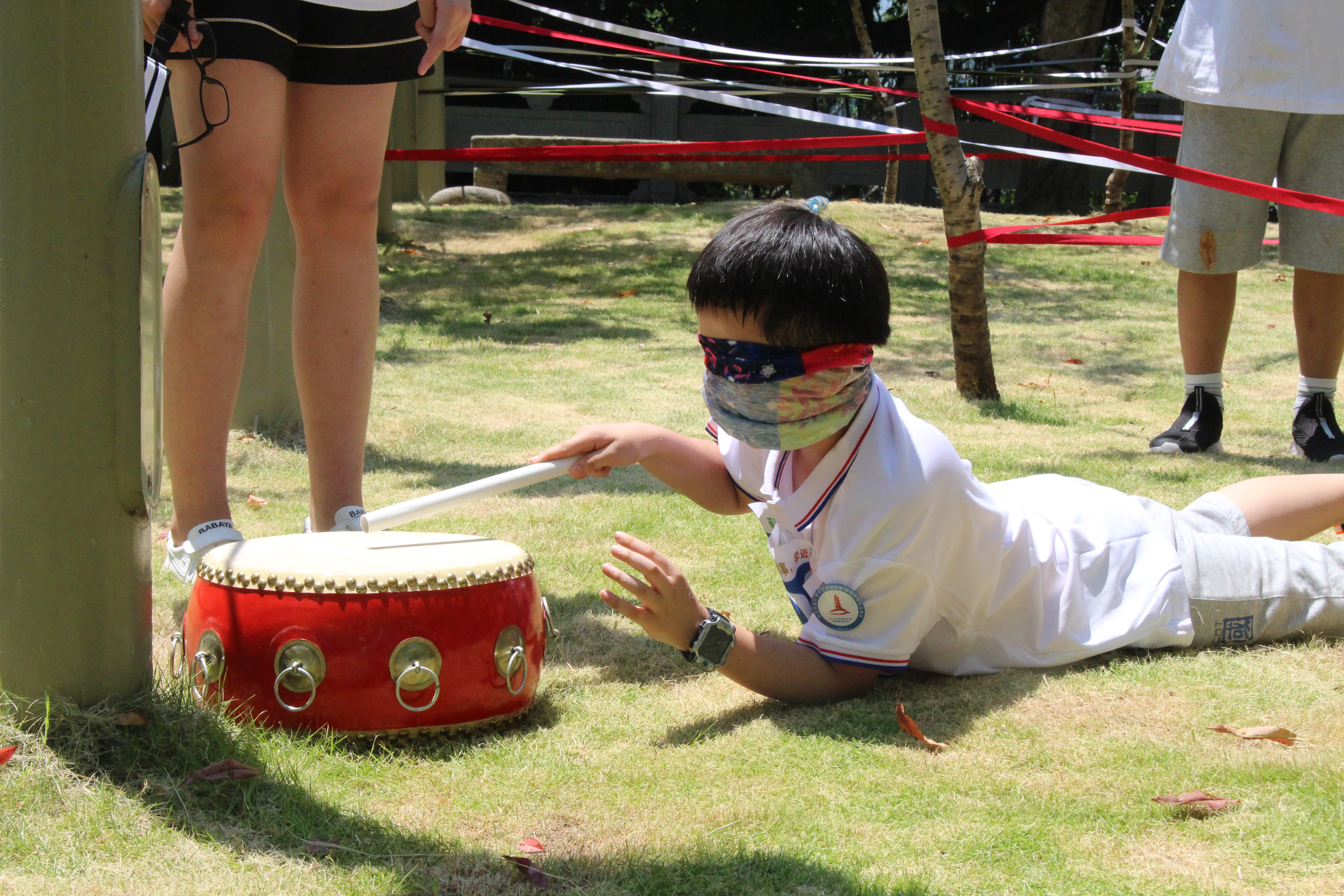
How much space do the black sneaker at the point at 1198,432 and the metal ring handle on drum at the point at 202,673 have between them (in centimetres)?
317

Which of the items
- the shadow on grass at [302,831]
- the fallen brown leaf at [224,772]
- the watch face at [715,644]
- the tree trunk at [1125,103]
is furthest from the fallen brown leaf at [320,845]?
the tree trunk at [1125,103]

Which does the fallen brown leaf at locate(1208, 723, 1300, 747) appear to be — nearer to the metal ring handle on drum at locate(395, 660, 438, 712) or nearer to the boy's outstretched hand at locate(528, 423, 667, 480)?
the boy's outstretched hand at locate(528, 423, 667, 480)

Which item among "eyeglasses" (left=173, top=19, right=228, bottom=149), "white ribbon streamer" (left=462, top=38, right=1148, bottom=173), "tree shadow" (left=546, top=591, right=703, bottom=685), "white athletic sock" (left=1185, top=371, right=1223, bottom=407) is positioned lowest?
"tree shadow" (left=546, top=591, right=703, bottom=685)

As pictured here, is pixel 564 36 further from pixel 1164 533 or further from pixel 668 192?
pixel 668 192

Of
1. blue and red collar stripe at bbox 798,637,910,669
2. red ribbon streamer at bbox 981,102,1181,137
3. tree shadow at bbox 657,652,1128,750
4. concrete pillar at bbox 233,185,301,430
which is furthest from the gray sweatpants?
concrete pillar at bbox 233,185,301,430

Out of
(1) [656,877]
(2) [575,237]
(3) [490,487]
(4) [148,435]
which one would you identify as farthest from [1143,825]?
(2) [575,237]

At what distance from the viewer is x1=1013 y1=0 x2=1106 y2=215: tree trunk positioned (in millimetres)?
13398

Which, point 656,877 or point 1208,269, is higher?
point 1208,269

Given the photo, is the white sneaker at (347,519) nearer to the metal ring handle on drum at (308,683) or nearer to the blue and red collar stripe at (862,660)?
the metal ring handle on drum at (308,683)

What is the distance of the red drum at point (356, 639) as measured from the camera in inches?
70.1

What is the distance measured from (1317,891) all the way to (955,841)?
41 cm

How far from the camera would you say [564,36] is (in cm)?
594

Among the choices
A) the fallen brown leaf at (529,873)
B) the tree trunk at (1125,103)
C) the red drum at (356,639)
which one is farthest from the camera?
the tree trunk at (1125,103)

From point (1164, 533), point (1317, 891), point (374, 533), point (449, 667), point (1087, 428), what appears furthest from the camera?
point (1087, 428)
